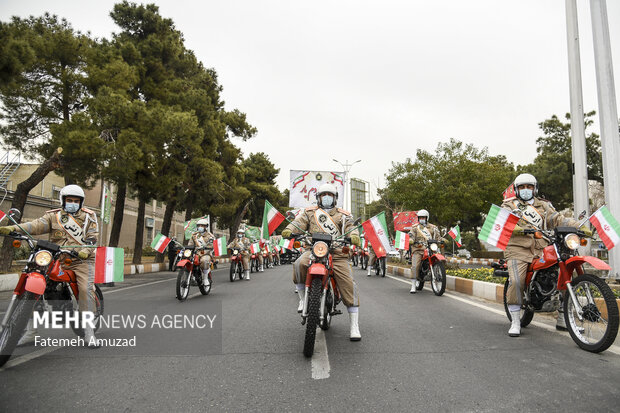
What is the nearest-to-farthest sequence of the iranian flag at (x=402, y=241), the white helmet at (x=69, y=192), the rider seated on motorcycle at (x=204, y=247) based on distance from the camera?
1. the white helmet at (x=69, y=192)
2. the rider seated on motorcycle at (x=204, y=247)
3. the iranian flag at (x=402, y=241)

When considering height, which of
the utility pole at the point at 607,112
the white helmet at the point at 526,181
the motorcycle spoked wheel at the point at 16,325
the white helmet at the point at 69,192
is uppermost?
the utility pole at the point at 607,112

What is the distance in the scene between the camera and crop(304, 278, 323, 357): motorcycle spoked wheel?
3.92 metres

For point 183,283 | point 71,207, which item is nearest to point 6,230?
point 71,207

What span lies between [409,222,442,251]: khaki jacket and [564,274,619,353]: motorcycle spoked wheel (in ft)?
17.5

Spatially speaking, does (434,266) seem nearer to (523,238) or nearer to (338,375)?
(523,238)

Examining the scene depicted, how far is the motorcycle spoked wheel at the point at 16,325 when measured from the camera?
142 inches

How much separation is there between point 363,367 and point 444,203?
23676 mm

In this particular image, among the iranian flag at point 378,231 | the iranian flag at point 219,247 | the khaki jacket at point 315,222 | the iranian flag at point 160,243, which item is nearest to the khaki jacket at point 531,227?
the iranian flag at point 378,231

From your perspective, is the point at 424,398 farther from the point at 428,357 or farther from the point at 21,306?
the point at 21,306

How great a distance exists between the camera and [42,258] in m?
4.00

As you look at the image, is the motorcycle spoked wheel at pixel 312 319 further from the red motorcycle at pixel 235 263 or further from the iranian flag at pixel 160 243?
the red motorcycle at pixel 235 263

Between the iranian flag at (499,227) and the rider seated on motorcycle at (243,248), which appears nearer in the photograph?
the iranian flag at (499,227)

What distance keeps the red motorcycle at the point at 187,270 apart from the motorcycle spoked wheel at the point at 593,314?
652 cm

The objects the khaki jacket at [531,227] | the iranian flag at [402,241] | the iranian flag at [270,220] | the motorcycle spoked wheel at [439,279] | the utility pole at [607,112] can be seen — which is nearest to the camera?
the khaki jacket at [531,227]
